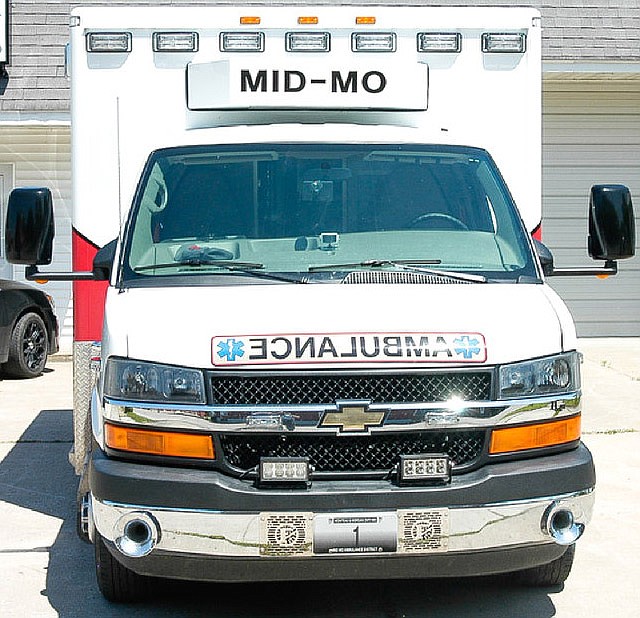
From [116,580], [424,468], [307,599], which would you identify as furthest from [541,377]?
[116,580]

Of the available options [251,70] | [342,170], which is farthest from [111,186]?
[342,170]

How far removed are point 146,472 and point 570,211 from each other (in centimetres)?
1226

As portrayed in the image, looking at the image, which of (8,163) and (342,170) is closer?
(342,170)

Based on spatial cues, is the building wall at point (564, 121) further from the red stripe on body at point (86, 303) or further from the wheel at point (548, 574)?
the wheel at point (548, 574)

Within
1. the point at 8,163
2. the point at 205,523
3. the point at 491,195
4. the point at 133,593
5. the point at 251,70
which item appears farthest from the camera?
the point at 8,163

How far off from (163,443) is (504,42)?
3.26 meters

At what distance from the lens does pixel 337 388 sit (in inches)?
176

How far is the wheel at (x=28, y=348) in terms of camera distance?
1243 cm

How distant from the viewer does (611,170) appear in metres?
15.9

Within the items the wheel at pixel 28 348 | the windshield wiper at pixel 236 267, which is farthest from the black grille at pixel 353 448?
the wheel at pixel 28 348

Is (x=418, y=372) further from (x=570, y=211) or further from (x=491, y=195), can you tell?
(x=570, y=211)

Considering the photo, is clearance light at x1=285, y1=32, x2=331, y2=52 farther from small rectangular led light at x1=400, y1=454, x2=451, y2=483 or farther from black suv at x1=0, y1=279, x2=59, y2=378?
black suv at x1=0, y1=279, x2=59, y2=378

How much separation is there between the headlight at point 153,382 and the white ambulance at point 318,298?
12 millimetres

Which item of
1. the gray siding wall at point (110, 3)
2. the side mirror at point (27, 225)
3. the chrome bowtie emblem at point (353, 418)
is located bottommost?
the chrome bowtie emblem at point (353, 418)
